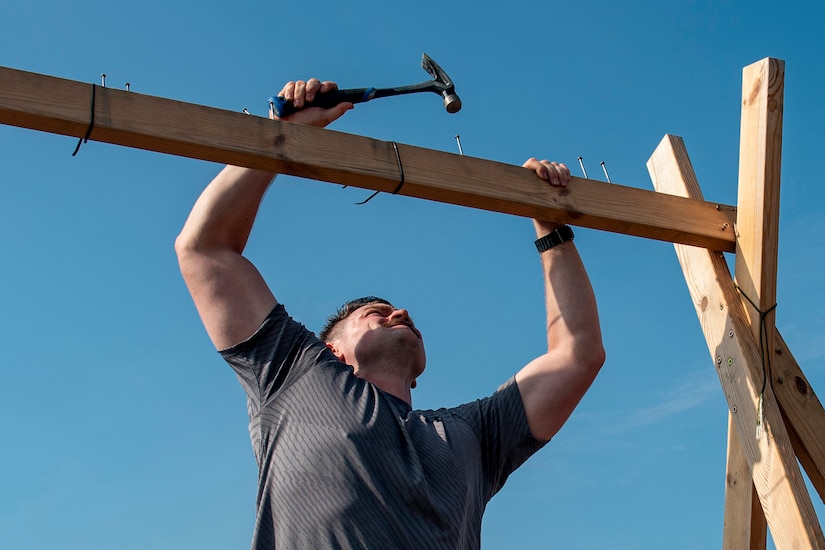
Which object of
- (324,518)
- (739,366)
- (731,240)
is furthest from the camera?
(731,240)

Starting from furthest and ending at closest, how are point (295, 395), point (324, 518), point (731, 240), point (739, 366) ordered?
1. point (731, 240)
2. point (739, 366)
3. point (295, 395)
4. point (324, 518)

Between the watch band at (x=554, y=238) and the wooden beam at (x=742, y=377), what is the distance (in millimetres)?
398

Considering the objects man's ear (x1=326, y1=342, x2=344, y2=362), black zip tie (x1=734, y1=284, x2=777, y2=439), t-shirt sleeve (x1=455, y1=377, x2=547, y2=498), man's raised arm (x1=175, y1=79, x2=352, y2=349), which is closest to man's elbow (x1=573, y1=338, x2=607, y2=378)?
t-shirt sleeve (x1=455, y1=377, x2=547, y2=498)

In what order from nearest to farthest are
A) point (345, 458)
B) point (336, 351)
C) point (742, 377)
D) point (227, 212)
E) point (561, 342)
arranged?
point (345, 458)
point (227, 212)
point (742, 377)
point (561, 342)
point (336, 351)

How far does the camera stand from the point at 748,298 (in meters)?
2.88

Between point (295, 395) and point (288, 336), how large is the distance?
0.17m

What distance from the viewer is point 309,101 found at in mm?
2695

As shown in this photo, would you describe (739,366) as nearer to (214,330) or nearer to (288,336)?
(288,336)

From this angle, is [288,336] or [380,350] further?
[380,350]

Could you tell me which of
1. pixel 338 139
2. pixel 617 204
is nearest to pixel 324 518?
pixel 338 139

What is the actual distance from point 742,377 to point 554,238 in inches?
25.2

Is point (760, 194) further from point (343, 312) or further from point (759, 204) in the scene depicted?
point (343, 312)

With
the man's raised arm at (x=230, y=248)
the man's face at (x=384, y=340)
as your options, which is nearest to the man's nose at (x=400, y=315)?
the man's face at (x=384, y=340)

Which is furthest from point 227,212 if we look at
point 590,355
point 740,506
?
point 740,506
